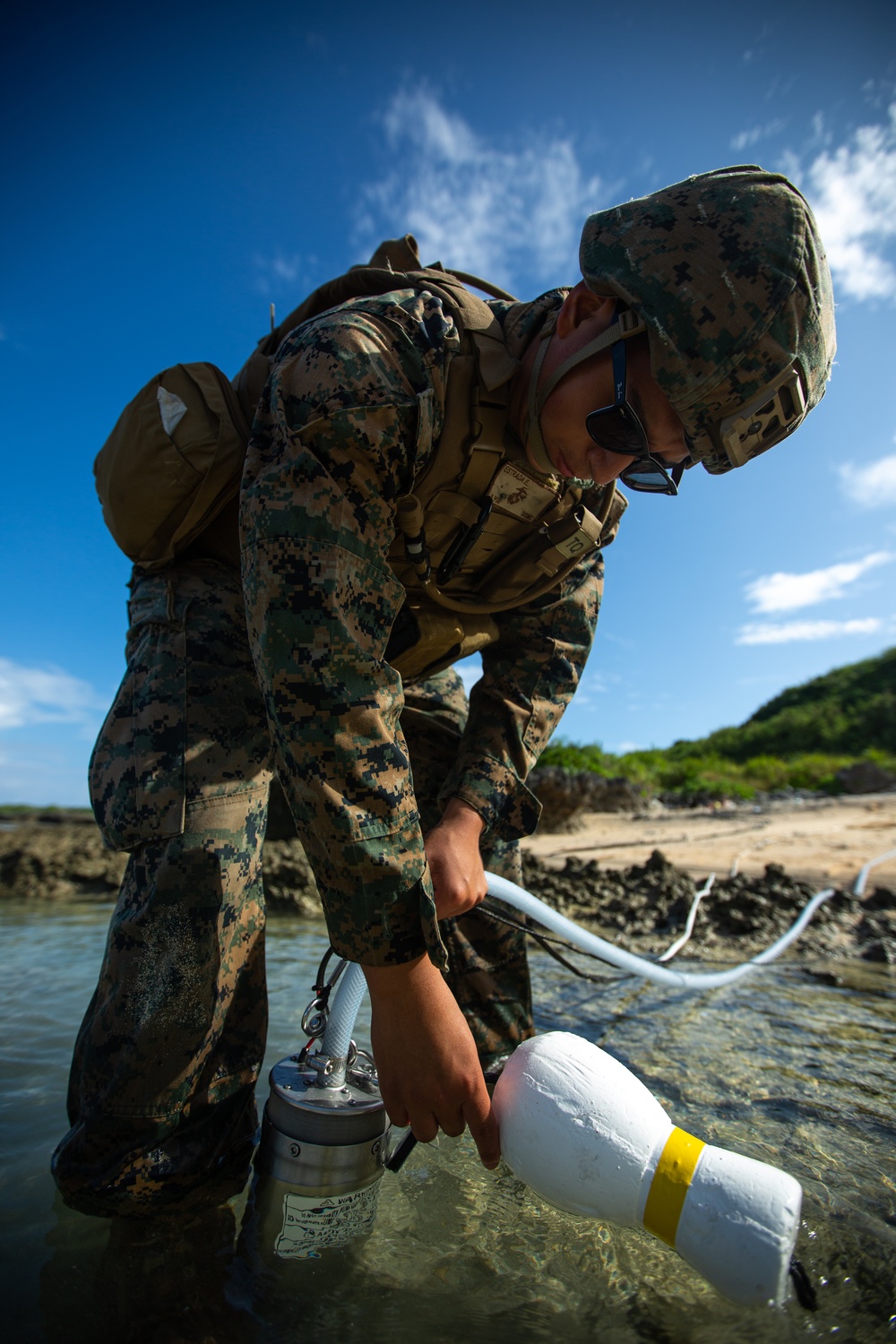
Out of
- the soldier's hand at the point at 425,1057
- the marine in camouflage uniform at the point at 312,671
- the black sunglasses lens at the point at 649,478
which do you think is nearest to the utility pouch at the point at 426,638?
the marine in camouflage uniform at the point at 312,671

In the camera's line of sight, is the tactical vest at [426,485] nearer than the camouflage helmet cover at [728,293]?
No

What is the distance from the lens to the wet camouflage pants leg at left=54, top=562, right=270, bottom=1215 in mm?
1558

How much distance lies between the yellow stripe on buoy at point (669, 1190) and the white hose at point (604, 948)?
2.40ft

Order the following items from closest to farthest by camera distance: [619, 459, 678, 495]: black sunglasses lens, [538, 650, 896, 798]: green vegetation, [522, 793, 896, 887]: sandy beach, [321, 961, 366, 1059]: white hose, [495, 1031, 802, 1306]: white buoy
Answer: [495, 1031, 802, 1306]: white buoy → [321, 961, 366, 1059]: white hose → [619, 459, 678, 495]: black sunglasses lens → [522, 793, 896, 887]: sandy beach → [538, 650, 896, 798]: green vegetation

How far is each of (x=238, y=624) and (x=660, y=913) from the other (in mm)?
3896

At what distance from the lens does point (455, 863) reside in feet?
5.40

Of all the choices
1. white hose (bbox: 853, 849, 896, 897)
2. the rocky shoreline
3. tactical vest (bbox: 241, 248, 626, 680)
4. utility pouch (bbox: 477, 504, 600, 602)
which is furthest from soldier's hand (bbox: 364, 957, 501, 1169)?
white hose (bbox: 853, 849, 896, 897)

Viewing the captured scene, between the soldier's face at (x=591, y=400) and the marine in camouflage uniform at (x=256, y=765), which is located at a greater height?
the soldier's face at (x=591, y=400)

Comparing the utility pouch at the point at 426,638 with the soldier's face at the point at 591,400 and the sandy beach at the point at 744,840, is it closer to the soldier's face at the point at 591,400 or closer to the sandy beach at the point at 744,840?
→ the soldier's face at the point at 591,400

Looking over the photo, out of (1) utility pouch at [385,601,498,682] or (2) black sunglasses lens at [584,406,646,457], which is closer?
(2) black sunglasses lens at [584,406,646,457]

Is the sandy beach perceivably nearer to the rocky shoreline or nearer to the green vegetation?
the rocky shoreline

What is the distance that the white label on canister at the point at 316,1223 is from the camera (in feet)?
4.64

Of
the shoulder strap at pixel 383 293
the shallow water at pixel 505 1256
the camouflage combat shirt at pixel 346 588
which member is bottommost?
the shallow water at pixel 505 1256

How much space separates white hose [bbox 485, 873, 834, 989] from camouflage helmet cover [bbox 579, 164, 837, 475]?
4.03ft
